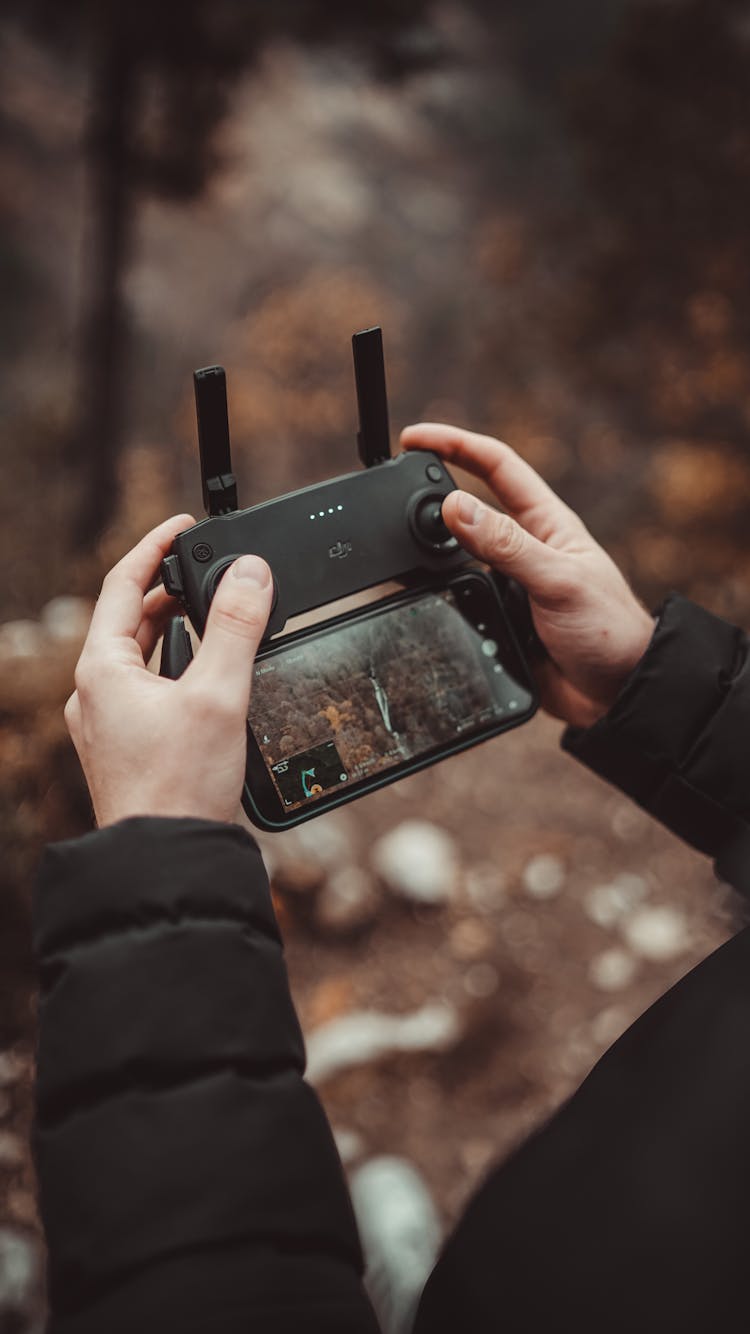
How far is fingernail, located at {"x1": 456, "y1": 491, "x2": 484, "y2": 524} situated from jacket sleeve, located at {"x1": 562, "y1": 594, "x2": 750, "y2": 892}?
22 centimetres

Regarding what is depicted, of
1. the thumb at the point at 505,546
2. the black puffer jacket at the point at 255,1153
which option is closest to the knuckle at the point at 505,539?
the thumb at the point at 505,546

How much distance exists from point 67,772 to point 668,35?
2154 millimetres

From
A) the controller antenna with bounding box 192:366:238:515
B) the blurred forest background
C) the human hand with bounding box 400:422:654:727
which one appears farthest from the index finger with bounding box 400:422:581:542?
the blurred forest background

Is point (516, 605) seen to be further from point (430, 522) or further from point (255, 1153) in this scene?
point (255, 1153)

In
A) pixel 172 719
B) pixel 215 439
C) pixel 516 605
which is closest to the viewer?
pixel 172 719

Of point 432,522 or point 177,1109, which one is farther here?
point 432,522

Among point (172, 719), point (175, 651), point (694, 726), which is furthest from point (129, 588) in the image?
point (694, 726)

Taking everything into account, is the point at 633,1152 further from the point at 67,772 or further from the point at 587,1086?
the point at 67,772

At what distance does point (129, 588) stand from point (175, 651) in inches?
2.8

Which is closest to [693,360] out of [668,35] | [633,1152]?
[668,35]

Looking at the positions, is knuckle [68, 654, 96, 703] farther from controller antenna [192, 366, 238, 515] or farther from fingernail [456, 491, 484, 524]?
fingernail [456, 491, 484, 524]

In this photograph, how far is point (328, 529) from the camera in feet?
2.61

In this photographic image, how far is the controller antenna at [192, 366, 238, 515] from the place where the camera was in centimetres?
69

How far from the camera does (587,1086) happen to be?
0.64 metres
